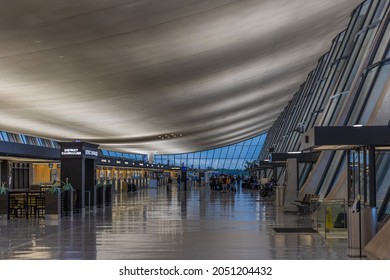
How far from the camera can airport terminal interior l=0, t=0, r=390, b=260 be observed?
13570mm

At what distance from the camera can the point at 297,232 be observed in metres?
18.3

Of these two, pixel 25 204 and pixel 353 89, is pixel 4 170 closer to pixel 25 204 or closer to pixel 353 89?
pixel 25 204

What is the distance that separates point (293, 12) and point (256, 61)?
5966mm

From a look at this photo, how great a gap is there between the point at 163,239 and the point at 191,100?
1337cm

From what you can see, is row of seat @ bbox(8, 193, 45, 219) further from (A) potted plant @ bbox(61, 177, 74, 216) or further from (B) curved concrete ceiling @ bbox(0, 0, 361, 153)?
(B) curved concrete ceiling @ bbox(0, 0, 361, 153)

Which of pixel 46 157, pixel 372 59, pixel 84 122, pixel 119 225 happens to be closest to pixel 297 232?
pixel 119 225

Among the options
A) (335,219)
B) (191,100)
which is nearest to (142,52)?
(335,219)

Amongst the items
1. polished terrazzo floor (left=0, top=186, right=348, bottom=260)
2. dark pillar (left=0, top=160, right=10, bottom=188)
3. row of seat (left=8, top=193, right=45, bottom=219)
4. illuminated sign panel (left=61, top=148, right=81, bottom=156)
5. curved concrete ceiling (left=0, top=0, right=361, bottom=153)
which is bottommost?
polished terrazzo floor (left=0, top=186, right=348, bottom=260)

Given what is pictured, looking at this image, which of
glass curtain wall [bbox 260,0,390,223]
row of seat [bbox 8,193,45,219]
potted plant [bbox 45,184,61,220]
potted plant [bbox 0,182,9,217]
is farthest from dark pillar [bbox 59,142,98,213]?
glass curtain wall [bbox 260,0,390,223]

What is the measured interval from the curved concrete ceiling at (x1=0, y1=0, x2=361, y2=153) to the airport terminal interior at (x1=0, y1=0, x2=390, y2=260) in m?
0.06

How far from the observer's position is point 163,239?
53.9 feet

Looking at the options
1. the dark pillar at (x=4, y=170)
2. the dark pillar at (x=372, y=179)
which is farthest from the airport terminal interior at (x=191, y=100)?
the dark pillar at (x=4, y=170)

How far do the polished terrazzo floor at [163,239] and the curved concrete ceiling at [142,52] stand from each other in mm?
4004
